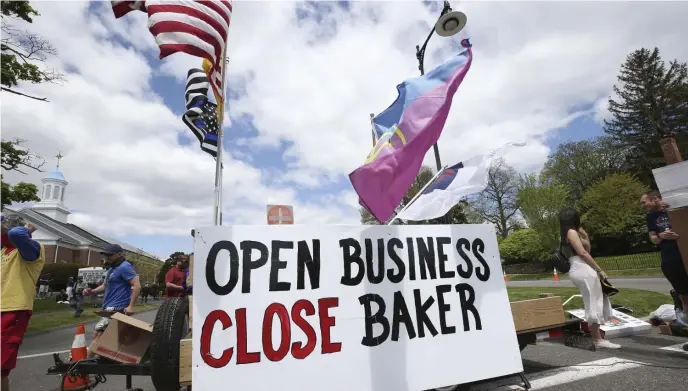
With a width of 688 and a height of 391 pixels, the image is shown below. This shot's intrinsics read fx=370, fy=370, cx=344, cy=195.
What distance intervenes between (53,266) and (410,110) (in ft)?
170

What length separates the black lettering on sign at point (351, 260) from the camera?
9.75 feet

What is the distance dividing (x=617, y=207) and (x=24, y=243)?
4095cm

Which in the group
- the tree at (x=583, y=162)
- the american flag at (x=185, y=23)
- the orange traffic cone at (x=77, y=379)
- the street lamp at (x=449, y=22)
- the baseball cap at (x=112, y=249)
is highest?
the tree at (x=583, y=162)

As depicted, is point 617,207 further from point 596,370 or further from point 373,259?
point 373,259

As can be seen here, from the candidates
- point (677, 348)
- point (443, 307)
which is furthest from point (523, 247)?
point (443, 307)

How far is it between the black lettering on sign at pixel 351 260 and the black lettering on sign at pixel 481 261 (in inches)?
45.0

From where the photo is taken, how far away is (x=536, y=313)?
3857 mm

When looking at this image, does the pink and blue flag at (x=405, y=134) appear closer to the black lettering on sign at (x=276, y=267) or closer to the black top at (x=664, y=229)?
the black lettering on sign at (x=276, y=267)

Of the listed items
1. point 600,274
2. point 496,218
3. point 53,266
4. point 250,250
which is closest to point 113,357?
point 250,250

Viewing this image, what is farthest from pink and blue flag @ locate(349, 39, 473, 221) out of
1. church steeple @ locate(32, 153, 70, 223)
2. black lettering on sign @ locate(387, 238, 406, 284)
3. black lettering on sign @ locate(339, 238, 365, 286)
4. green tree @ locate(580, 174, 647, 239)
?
church steeple @ locate(32, 153, 70, 223)

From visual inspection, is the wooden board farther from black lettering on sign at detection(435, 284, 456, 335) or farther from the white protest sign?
black lettering on sign at detection(435, 284, 456, 335)

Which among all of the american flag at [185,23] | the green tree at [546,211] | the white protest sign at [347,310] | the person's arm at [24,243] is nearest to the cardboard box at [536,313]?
the white protest sign at [347,310]

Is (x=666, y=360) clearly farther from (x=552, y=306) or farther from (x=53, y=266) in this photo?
(x=53, y=266)

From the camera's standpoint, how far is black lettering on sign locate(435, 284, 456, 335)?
123 inches
